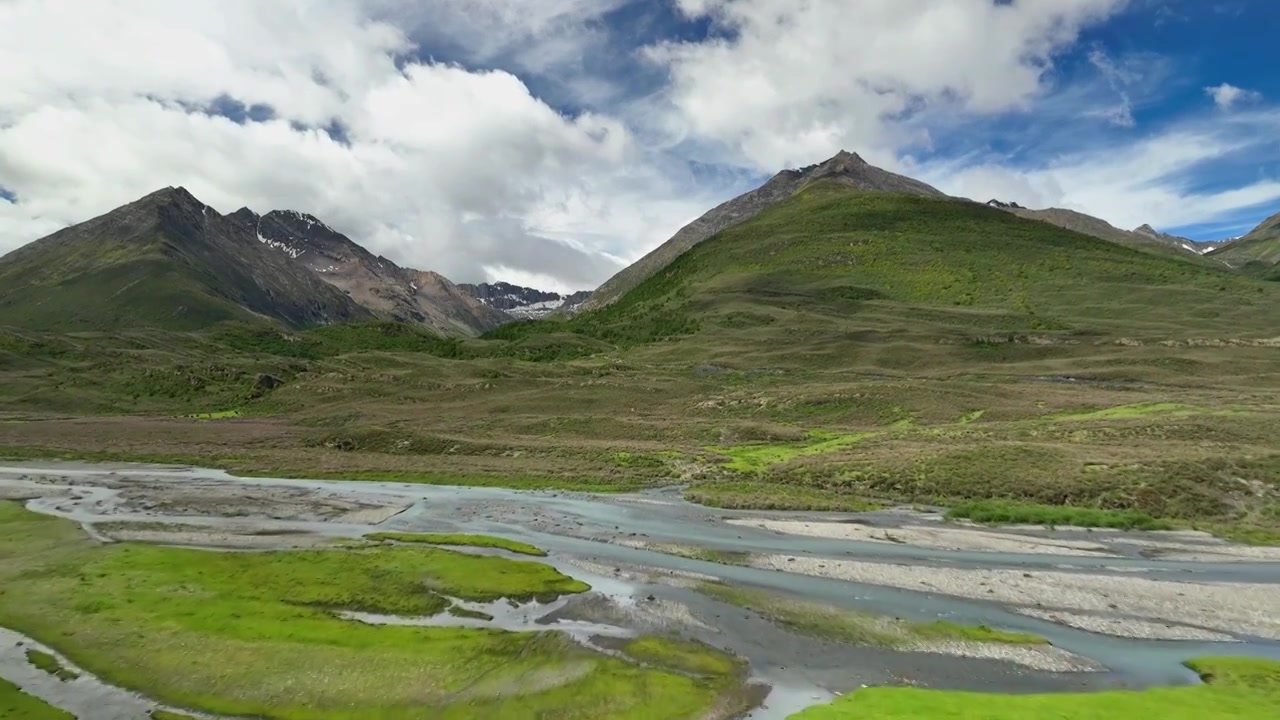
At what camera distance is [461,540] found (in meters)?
49.7

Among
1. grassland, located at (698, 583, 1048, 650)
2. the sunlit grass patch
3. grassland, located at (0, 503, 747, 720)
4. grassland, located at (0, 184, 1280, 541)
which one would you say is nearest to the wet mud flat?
grassland, located at (698, 583, 1048, 650)

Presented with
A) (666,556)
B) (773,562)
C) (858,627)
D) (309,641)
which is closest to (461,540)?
(666,556)

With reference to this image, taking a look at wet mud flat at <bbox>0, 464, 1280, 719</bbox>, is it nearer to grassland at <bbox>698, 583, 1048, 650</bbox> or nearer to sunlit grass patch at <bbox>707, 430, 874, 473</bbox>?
grassland at <bbox>698, 583, 1048, 650</bbox>

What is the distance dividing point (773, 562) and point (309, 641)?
26.7 meters

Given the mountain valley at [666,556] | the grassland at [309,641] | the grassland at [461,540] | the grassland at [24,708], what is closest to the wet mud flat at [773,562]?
the mountain valley at [666,556]

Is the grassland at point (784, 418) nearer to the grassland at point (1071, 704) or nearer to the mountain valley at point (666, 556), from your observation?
the mountain valley at point (666, 556)

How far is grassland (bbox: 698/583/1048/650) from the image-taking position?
3164 centimetres

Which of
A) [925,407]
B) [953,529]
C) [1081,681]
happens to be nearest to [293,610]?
[1081,681]

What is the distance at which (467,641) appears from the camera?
3002 centimetres

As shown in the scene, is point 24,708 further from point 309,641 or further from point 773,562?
point 773,562

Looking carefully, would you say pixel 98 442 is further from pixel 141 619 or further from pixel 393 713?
pixel 393 713

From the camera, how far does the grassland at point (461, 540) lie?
47.7 m

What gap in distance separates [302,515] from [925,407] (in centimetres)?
8504

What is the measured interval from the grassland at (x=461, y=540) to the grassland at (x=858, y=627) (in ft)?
50.1
